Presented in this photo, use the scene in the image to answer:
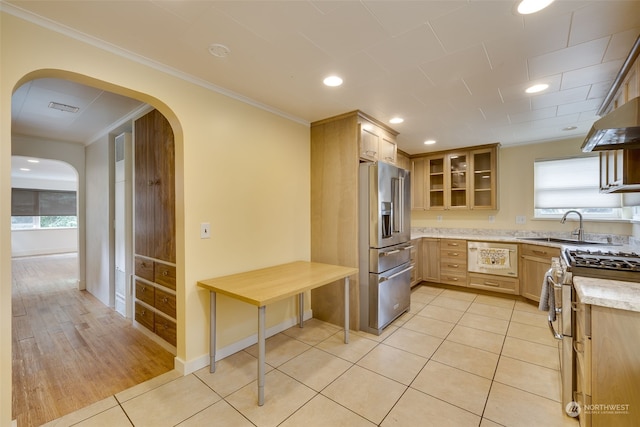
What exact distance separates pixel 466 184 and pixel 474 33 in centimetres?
341

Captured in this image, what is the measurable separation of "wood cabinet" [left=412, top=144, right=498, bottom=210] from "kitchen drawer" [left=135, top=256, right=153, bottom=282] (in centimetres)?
438

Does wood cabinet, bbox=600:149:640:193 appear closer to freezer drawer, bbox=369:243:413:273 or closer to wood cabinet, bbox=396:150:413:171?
freezer drawer, bbox=369:243:413:273

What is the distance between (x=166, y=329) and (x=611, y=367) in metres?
3.24

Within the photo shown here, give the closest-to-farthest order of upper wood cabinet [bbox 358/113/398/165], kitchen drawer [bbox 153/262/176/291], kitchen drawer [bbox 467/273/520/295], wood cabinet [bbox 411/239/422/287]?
kitchen drawer [bbox 153/262/176/291], upper wood cabinet [bbox 358/113/398/165], kitchen drawer [bbox 467/273/520/295], wood cabinet [bbox 411/239/422/287]

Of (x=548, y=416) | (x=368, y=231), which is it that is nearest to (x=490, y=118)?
(x=368, y=231)

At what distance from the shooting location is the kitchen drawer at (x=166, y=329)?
2.55m

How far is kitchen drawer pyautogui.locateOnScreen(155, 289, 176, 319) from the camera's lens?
253cm

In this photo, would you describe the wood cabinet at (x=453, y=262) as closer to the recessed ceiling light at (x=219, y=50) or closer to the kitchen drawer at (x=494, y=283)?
the kitchen drawer at (x=494, y=283)

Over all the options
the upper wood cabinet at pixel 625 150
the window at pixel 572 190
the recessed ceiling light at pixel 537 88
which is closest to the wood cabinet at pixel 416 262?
the window at pixel 572 190

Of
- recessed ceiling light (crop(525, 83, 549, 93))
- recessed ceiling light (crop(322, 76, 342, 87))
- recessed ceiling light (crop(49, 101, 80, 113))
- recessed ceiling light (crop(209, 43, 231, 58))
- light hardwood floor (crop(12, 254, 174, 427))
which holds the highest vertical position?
recessed ceiling light (crop(49, 101, 80, 113))

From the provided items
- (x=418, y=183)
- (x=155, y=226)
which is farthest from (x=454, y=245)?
(x=155, y=226)

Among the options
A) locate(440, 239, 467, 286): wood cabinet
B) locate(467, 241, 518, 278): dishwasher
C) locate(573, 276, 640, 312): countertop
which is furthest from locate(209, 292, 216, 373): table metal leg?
locate(467, 241, 518, 278): dishwasher

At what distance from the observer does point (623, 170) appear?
2023 millimetres

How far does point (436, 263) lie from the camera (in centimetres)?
456
